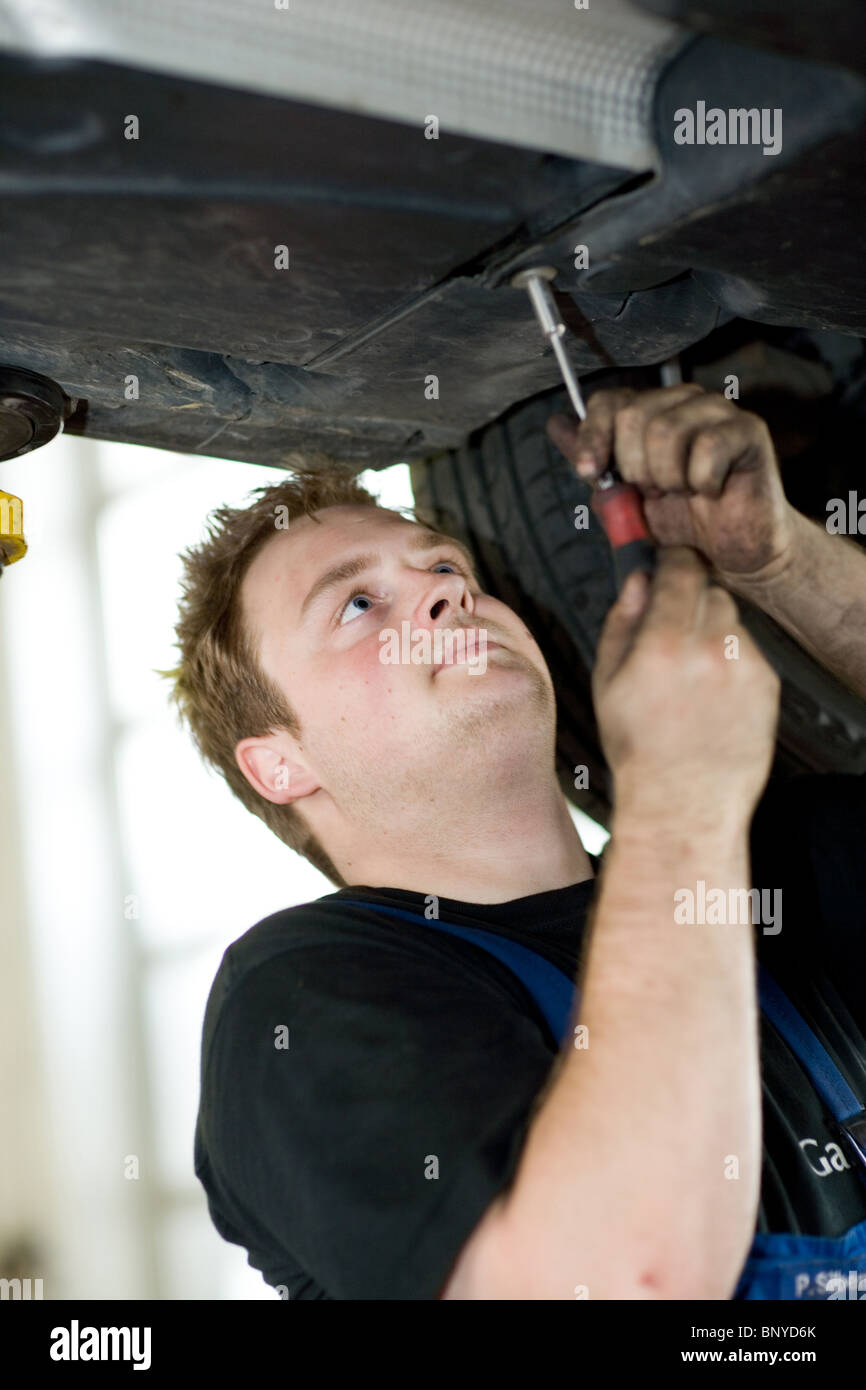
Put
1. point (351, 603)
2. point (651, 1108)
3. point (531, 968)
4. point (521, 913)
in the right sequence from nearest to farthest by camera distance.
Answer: point (651, 1108), point (531, 968), point (521, 913), point (351, 603)

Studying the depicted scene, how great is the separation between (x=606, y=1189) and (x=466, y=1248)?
3.3 inches

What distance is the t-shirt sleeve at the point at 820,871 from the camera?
45.8 inches

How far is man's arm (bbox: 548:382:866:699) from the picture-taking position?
928mm

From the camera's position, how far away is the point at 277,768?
1268 mm

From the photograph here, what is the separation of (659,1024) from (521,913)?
0.39 meters

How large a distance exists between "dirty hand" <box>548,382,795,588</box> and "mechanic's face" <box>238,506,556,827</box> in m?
0.20

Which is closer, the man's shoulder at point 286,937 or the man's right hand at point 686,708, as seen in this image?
the man's right hand at point 686,708

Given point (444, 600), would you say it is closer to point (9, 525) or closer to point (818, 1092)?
point (9, 525)

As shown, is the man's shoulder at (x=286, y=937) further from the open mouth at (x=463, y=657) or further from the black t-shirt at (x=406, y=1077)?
the open mouth at (x=463, y=657)

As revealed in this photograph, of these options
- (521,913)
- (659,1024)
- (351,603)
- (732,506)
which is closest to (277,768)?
(351,603)

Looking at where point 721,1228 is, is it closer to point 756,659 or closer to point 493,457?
point 756,659

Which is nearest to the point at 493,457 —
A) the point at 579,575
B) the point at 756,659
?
the point at 579,575

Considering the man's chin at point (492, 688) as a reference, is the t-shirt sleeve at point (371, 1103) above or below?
below

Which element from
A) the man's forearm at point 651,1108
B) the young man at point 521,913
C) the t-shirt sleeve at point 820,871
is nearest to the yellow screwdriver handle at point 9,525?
the young man at point 521,913
